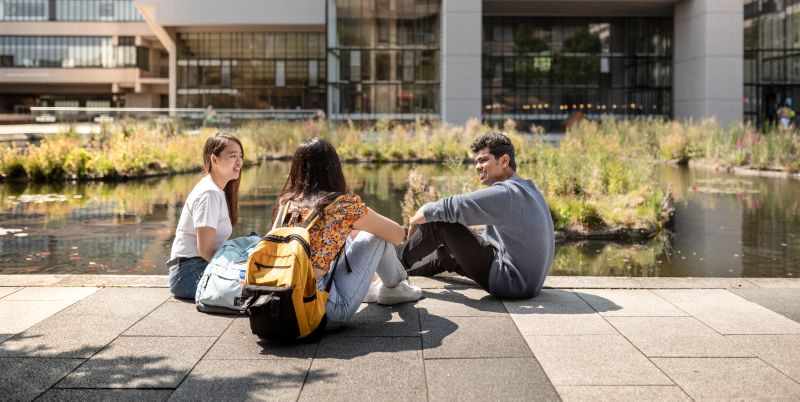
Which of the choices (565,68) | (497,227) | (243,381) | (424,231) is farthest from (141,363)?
(565,68)

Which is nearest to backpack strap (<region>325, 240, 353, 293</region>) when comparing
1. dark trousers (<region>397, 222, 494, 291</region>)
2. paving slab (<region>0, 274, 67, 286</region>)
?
dark trousers (<region>397, 222, 494, 291</region>)

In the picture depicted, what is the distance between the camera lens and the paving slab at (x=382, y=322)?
566 centimetres

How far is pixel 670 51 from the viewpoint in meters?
44.3

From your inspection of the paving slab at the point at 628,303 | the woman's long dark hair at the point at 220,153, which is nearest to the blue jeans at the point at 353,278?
the woman's long dark hair at the point at 220,153

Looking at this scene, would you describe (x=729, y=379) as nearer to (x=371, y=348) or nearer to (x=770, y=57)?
(x=371, y=348)

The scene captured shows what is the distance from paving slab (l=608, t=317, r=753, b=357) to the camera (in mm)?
5160

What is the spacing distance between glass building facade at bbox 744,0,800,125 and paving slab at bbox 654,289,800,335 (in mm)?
38645

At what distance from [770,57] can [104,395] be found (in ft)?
144

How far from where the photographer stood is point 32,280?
7.39 metres

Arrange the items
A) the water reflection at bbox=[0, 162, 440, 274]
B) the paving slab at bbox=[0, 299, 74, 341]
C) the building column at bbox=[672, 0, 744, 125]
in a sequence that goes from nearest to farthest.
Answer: the paving slab at bbox=[0, 299, 74, 341] → the water reflection at bbox=[0, 162, 440, 274] → the building column at bbox=[672, 0, 744, 125]

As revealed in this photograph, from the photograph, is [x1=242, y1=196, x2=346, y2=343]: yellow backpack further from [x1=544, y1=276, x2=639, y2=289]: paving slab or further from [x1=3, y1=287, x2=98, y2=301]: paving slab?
[x1=544, y1=276, x2=639, y2=289]: paving slab

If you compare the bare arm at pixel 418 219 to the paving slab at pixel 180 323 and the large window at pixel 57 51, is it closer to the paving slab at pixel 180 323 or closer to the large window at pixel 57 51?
the paving slab at pixel 180 323

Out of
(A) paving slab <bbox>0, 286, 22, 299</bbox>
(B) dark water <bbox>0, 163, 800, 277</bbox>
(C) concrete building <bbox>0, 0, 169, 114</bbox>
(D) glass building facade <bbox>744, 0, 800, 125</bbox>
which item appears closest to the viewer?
(A) paving slab <bbox>0, 286, 22, 299</bbox>

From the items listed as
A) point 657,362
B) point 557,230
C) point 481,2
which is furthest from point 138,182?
point 481,2
